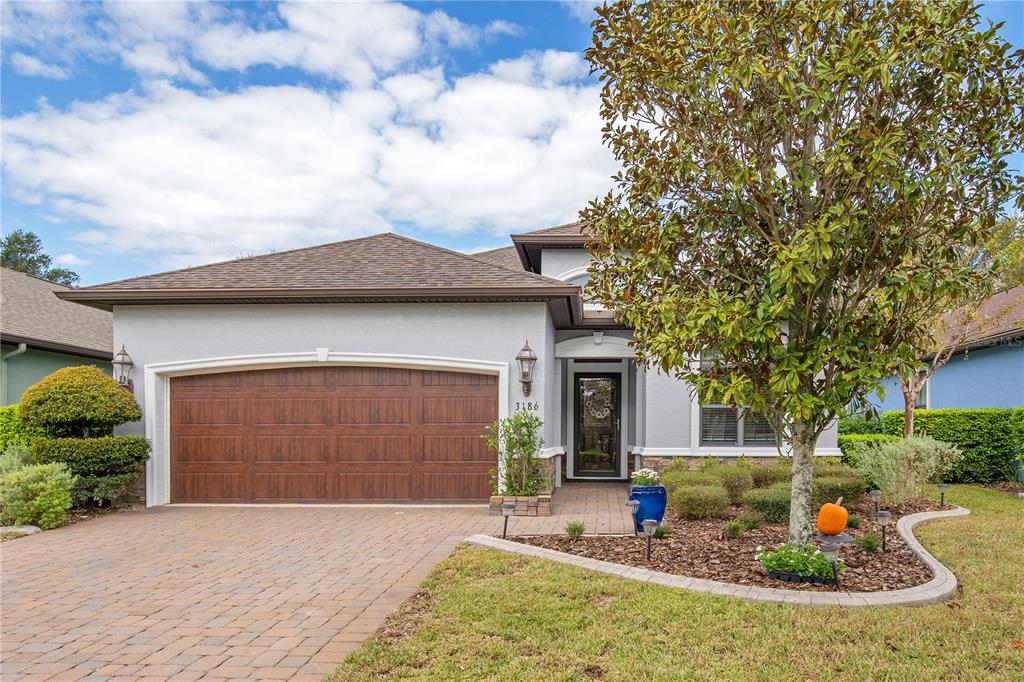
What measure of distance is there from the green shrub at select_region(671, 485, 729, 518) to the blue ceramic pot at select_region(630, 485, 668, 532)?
36 centimetres

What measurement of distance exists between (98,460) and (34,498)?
3.27 feet

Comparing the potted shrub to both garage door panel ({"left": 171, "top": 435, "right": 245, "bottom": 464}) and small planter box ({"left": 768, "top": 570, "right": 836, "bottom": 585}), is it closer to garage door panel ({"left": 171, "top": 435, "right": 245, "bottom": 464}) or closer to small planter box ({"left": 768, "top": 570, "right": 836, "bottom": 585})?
small planter box ({"left": 768, "top": 570, "right": 836, "bottom": 585})

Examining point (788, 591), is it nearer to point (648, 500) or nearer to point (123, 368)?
point (648, 500)

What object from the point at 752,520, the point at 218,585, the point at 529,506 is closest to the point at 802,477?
the point at 752,520

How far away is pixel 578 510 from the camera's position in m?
9.70

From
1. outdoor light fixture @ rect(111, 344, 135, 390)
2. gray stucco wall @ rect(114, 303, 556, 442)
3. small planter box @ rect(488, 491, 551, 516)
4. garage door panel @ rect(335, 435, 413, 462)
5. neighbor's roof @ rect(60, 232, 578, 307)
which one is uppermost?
neighbor's roof @ rect(60, 232, 578, 307)

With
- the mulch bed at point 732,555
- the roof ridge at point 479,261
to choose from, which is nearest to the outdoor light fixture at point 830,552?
the mulch bed at point 732,555

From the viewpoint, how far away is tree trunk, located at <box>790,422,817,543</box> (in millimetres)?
5895

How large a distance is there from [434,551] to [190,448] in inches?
229

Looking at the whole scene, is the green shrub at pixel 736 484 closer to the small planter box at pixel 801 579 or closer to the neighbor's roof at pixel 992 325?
the small planter box at pixel 801 579

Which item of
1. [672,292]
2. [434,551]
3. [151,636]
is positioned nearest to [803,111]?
[672,292]

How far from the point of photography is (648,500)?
26.4 feet

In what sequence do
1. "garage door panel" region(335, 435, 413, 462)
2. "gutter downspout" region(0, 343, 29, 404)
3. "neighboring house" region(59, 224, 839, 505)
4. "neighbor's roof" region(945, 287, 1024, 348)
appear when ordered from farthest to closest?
"gutter downspout" region(0, 343, 29, 404)
"neighbor's roof" region(945, 287, 1024, 348)
"garage door panel" region(335, 435, 413, 462)
"neighboring house" region(59, 224, 839, 505)

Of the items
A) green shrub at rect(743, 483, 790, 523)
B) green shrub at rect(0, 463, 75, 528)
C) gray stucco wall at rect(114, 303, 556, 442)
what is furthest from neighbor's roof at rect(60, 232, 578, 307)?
green shrub at rect(743, 483, 790, 523)
